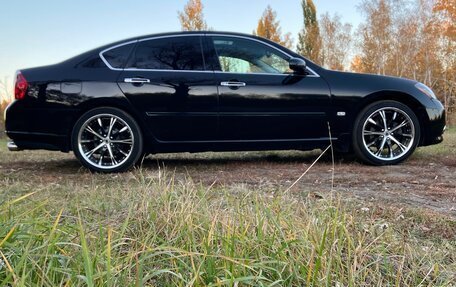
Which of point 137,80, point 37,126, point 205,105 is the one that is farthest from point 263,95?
point 37,126

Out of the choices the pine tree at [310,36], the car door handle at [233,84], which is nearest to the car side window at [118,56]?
the car door handle at [233,84]

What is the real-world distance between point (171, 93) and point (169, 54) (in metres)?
0.49

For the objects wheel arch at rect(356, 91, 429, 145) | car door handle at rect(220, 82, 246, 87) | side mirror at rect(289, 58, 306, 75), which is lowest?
wheel arch at rect(356, 91, 429, 145)

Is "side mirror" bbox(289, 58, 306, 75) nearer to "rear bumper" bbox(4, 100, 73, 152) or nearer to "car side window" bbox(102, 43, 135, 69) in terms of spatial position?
"car side window" bbox(102, 43, 135, 69)

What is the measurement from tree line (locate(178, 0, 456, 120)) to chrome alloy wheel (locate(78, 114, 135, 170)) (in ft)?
84.5

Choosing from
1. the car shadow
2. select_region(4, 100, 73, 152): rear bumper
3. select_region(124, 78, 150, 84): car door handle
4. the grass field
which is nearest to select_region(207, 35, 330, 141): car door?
A: the car shadow

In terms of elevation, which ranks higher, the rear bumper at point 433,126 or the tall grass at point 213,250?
the rear bumper at point 433,126

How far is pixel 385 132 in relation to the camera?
15.1 feet

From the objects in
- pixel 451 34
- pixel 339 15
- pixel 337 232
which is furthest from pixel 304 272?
pixel 339 15

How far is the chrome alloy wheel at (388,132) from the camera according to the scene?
15.1ft

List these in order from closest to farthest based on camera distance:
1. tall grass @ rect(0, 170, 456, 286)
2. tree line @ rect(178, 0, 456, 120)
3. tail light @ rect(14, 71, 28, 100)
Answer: tall grass @ rect(0, 170, 456, 286) < tail light @ rect(14, 71, 28, 100) < tree line @ rect(178, 0, 456, 120)

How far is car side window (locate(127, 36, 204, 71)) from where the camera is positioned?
174 inches

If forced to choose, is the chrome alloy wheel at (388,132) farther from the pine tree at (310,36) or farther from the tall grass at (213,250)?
the pine tree at (310,36)

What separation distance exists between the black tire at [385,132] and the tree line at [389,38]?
78.0 ft
